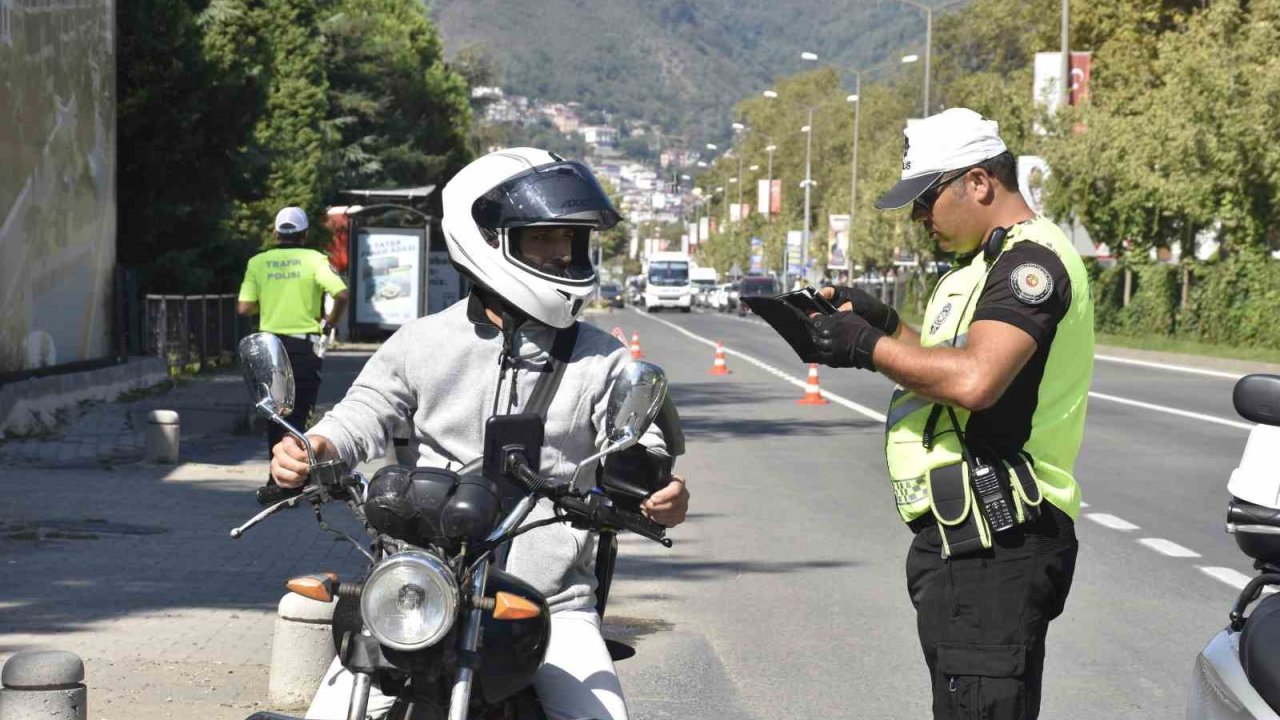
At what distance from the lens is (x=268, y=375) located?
3689mm

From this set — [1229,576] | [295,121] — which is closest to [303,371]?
[1229,576]

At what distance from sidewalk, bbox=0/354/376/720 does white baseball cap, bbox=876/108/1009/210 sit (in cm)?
352

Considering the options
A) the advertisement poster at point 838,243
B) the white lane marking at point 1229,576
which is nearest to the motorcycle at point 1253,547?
the white lane marking at point 1229,576

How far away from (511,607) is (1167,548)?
9.04 meters

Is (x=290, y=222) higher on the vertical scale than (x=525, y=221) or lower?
higher

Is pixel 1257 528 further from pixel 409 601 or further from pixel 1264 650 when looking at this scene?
pixel 409 601

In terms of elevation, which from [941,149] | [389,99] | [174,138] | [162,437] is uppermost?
[389,99]

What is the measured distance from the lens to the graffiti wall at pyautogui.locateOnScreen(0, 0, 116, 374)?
61.5 ft

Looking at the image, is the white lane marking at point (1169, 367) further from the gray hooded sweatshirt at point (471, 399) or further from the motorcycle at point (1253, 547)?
the gray hooded sweatshirt at point (471, 399)

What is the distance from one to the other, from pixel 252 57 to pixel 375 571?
29.4 metres

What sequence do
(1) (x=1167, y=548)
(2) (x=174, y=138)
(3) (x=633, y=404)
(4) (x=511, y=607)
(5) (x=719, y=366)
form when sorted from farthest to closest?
(5) (x=719, y=366) → (2) (x=174, y=138) → (1) (x=1167, y=548) → (3) (x=633, y=404) → (4) (x=511, y=607)

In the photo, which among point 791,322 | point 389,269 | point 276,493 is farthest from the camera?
point 389,269

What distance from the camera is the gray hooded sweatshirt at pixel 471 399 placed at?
4.04 m

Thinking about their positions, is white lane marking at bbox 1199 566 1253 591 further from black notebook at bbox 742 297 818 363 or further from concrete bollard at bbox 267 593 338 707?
black notebook at bbox 742 297 818 363
